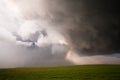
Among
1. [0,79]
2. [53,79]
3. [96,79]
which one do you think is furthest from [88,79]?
[0,79]

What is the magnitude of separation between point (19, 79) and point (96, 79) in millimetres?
12687

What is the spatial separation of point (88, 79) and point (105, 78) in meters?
2.31

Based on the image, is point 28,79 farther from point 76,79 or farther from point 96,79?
point 96,79

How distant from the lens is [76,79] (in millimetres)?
29625

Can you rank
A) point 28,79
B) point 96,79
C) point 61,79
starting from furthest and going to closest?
point 28,79
point 61,79
point 96,79

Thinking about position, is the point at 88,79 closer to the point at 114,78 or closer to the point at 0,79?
the point at 114,78

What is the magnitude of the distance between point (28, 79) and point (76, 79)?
317 inches

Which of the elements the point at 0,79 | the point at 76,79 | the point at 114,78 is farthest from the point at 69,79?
the point at 0,79

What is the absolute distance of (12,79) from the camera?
111ft

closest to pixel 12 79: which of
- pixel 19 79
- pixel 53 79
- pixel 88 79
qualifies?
pixel 19 79

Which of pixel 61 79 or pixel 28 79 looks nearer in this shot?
pixel 61 79

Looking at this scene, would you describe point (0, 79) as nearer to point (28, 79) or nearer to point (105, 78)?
point (28, 79)

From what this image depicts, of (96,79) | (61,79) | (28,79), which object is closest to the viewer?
(96,79)

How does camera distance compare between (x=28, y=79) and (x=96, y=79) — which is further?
(x=28, y=79)
